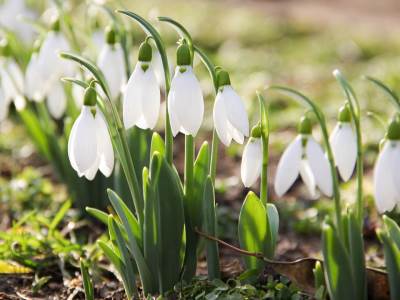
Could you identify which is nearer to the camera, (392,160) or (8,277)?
(392,160)

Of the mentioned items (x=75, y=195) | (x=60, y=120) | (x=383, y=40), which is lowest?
(x=75, y=195)

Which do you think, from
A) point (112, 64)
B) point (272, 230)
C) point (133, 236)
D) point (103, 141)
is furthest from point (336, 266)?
point (112, 64)

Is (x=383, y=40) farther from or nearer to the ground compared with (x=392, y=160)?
farther from the ground

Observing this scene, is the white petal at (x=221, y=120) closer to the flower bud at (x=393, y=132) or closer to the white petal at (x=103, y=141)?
the white petal at (x=103, y=141)

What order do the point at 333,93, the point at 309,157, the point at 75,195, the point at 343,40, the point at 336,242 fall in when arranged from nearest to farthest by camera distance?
the point at 336,242
the point at 309,157
the point at 75,195
the point at 333,93
the point at 343,40

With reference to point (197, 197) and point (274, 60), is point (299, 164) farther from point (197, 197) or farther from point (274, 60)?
point (274, 60)

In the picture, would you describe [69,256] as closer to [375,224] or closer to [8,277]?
[8,277]

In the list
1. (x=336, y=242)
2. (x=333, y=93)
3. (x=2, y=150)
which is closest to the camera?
(x=336, y=242)

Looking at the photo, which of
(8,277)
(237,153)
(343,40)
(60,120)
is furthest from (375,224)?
(343,40)
